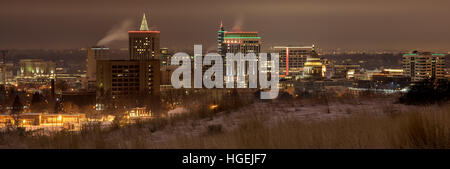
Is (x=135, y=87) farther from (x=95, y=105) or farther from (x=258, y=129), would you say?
(x=258, y=129)

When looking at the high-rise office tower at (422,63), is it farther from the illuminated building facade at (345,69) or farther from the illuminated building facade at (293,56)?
the illuminated building facade at (293,56)

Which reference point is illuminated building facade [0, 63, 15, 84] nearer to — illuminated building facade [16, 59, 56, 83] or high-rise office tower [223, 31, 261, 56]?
illuminated building facade [16, 59, 56, 83]

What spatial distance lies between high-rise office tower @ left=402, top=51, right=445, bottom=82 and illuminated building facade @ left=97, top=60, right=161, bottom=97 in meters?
42.2

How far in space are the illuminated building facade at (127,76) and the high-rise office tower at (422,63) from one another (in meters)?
42.2

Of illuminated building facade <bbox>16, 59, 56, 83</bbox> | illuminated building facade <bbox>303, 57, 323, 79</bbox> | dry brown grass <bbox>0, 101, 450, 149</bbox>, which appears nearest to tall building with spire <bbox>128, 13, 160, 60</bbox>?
illuminated building facade <bbox>16, 59, 56, 83</bbox>

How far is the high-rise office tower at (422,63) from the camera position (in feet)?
267

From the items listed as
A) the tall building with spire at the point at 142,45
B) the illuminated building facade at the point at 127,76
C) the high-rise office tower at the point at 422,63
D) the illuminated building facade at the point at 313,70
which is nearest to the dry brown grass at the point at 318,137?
the illuminated building facade at the point at 127,76

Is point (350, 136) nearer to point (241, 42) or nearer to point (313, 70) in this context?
point (313, 70)

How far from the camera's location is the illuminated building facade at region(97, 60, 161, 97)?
5912 centimetres

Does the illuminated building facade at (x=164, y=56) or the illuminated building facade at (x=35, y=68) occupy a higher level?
the illuminated building facade at (x=164, y=56)
